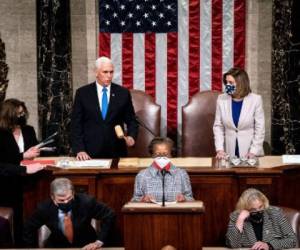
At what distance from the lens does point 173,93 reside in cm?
955

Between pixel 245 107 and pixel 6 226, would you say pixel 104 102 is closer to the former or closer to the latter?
pixel 245 107

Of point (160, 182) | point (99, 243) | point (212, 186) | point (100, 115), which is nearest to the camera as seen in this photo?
point (99, 243)

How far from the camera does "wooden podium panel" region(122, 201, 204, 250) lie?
506cm

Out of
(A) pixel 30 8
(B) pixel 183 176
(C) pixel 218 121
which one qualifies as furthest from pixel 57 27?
(B) pixel 183 176

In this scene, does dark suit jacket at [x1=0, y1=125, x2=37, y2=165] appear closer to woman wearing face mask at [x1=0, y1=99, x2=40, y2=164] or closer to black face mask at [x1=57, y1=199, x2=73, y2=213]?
woman wearing face mask at [x1=0, y1=99, x2=40, y2=164]

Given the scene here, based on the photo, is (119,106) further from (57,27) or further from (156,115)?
(57,27)

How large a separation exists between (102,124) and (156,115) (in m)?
1.32

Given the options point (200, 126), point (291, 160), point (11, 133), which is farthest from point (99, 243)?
point (200, 126)

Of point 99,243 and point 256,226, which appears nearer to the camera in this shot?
point 99,243

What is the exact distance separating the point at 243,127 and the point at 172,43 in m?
2.34

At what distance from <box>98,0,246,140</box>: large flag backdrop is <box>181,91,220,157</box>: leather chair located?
2.71 feet

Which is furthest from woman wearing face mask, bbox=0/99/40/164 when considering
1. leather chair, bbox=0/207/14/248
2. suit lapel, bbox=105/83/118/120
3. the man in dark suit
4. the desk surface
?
the desk surface

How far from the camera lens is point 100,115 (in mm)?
7473

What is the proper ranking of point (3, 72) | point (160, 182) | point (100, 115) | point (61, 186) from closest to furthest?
point (61, 186), point (160, 182), point (100, 115), point (3, 72)
